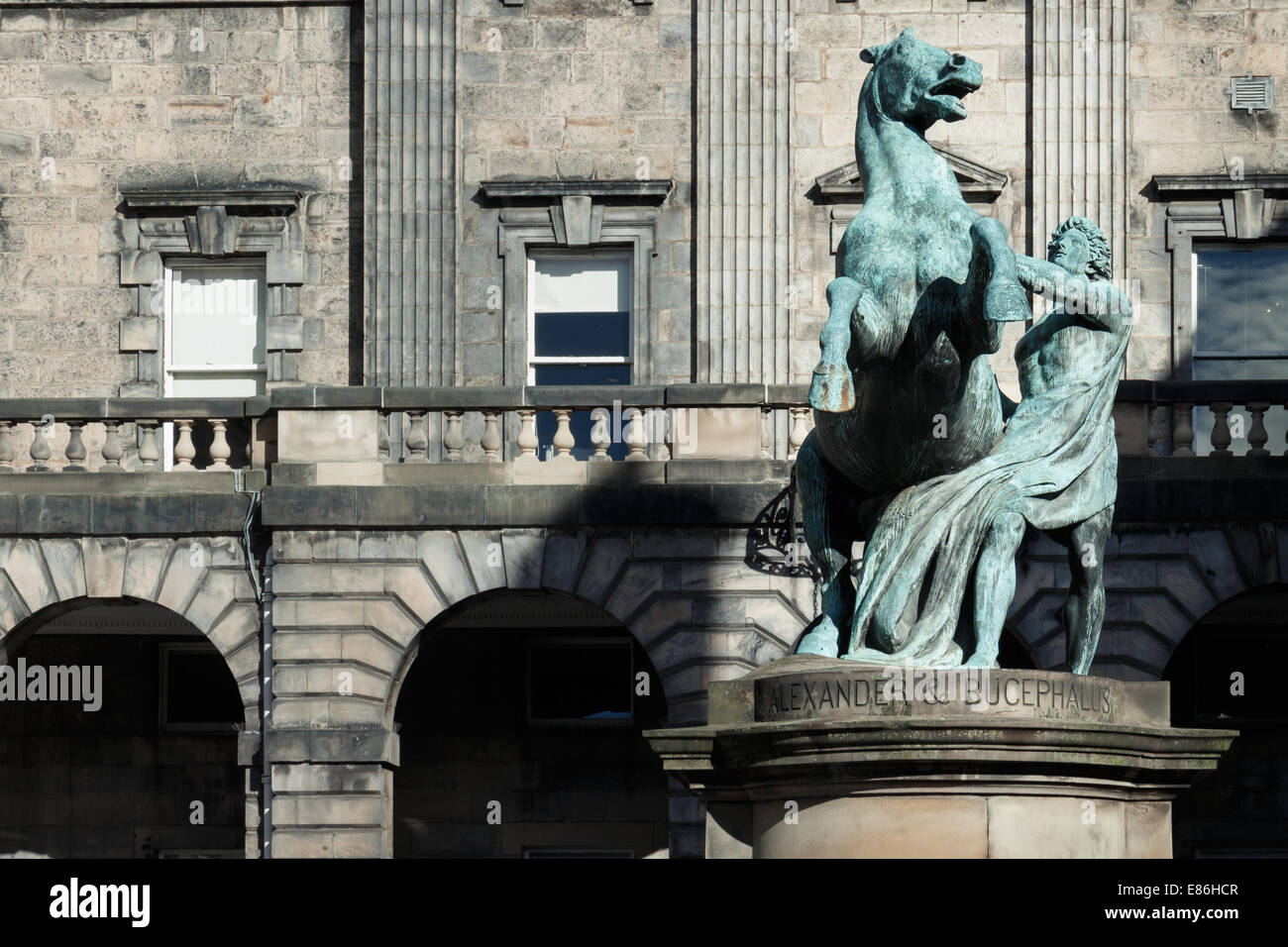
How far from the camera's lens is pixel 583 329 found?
29.2 m

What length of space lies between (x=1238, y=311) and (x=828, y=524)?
15.9 metres

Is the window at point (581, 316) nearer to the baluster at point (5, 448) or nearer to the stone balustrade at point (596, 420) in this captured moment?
the stone balustrade at point (596, 420)

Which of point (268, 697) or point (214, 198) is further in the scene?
point (214, 198)

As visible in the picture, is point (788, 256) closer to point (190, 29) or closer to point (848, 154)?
point (848, 154)

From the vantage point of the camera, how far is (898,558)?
1354 centimetres

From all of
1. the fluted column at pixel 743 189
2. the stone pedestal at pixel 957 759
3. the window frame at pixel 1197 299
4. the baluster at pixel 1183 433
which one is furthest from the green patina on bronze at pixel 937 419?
the window frame at pixel 1197 299

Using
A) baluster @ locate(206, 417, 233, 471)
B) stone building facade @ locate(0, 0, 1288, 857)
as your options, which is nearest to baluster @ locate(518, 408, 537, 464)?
stone building facade @ locate(0, 0, 1288, 857)

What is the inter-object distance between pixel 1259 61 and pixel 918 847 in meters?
18.3

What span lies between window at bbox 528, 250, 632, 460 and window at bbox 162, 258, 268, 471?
311 centimetres

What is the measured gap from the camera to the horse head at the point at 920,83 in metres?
13.9

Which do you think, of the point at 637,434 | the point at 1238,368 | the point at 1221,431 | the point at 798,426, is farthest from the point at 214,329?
the point at 1238,368

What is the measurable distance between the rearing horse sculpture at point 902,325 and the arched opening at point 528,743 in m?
15.7

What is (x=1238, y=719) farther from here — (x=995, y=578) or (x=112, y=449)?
(x=995, y=578)

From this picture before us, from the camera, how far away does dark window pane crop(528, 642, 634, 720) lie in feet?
99.8
